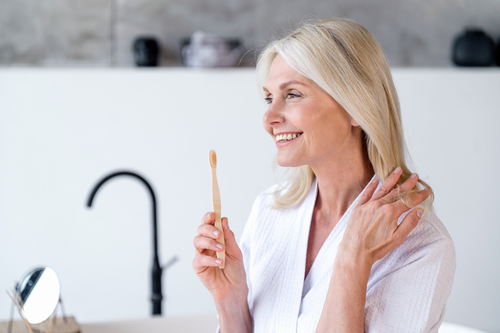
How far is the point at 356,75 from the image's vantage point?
3.68ft

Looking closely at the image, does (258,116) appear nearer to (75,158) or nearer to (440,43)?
(75,158)

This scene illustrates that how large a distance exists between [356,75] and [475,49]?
179cm

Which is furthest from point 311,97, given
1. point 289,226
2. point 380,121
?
point 289,226

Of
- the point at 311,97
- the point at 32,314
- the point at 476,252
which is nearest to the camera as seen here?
the point at 311,97

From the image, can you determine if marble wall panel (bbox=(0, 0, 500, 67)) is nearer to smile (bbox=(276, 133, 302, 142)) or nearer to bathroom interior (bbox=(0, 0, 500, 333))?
bathroom interior (bbox=(0, 0, 500, 333))

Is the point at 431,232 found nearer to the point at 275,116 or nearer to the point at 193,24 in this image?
the point at 275,116

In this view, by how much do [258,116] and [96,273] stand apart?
3.63 ft

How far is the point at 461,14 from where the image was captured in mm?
2793

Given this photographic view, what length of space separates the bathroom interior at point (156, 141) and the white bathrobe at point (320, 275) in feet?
3.22

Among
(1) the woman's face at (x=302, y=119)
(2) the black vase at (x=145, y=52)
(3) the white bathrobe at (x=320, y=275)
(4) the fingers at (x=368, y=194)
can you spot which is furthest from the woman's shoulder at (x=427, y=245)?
(2) the black vase at (x=145, y=52)

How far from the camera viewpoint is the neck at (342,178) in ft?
4.01

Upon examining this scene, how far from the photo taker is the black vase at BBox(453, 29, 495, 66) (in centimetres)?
254

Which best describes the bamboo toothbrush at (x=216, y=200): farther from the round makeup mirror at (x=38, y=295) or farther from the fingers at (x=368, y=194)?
the round makeup mirror at (x=38, y=295)

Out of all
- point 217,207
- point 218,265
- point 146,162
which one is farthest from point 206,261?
point 146,162
